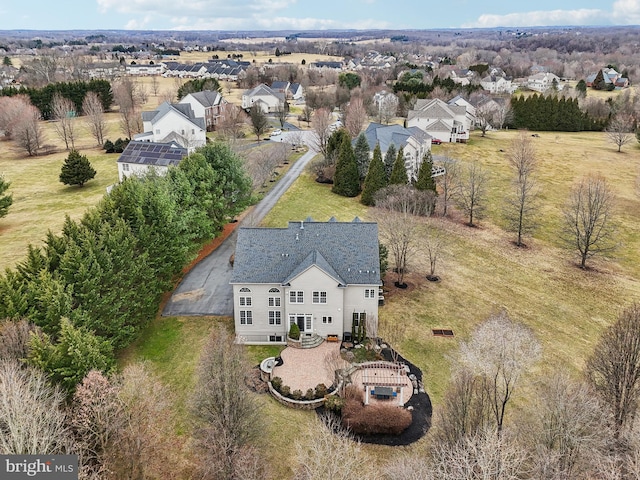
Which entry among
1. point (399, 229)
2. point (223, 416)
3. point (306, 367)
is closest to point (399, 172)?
point (399, 229)

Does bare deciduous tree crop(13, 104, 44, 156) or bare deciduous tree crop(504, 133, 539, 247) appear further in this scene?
bare deciduous tree crop(13, 104, 44, 156)

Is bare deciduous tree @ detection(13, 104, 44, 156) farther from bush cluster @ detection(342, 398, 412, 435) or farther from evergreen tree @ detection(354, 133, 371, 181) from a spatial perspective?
bush cluster @ detection(342, 398, 412, 435)

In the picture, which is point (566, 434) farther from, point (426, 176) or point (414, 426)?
point (426, 176)

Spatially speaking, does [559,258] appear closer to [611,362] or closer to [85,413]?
[611,362]

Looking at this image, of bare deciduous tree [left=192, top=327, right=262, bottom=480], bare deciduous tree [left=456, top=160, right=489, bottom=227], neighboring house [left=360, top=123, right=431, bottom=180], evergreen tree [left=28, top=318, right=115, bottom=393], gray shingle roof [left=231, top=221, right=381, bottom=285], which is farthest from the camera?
neighboring house [left=360, top=123, right=431, bottom=180]

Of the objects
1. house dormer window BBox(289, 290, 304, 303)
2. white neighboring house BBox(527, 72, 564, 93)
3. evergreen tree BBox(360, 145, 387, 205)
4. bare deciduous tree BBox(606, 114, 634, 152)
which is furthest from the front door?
white neighboring house BBox(527, 72, 564, 93)

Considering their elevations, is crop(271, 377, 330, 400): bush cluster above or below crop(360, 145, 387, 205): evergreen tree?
below

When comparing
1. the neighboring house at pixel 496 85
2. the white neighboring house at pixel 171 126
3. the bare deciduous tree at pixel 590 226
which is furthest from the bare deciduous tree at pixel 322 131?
the neighboring house at pixel 496 85
